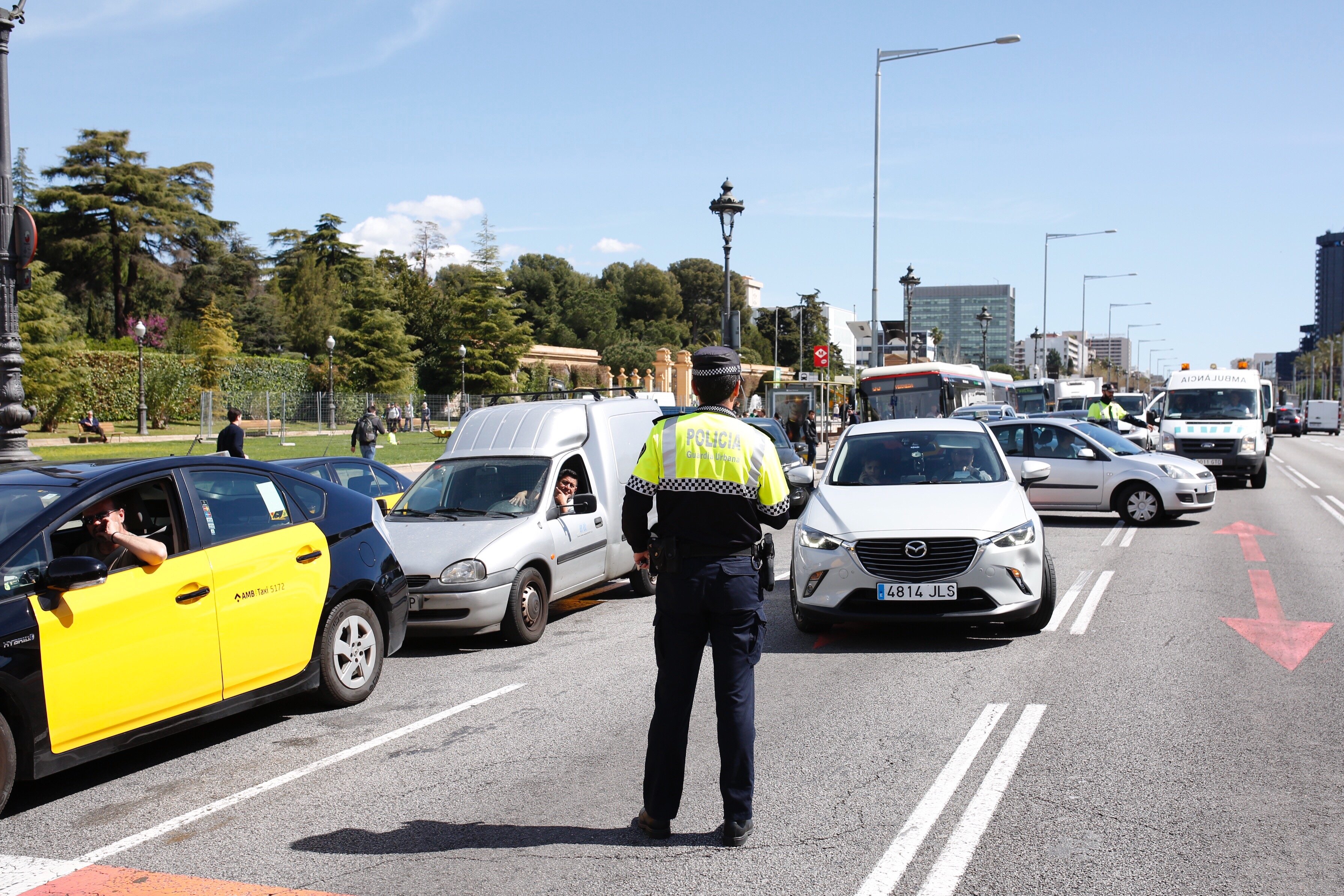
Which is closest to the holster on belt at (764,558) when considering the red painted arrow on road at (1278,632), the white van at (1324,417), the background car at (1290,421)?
the red painted arrow on road at (1278,632)

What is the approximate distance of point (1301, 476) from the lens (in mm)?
26125

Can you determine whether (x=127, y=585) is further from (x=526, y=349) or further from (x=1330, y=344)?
(x=1330, y=344)

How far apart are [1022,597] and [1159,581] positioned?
3.74 m

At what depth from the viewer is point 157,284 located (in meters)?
64.8

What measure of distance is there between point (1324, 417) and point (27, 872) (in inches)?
2936

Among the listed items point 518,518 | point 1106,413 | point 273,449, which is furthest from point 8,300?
point 273,449

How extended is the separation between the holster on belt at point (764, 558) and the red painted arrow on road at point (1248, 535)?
9.65m

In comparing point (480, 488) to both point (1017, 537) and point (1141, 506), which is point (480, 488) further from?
point (1141, 506)

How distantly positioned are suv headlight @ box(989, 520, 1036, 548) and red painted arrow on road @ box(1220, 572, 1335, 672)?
5.57ft

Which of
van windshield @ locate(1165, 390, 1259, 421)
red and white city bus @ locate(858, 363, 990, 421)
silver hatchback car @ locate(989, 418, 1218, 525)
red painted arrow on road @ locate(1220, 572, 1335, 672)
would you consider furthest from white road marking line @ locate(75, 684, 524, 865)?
red and white city bus @ locate(858, 363, 990, 421)

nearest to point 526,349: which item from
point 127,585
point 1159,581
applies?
point 1159,581

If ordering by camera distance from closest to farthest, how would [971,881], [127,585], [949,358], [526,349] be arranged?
[971,881] → [127,585] → [526,349] → [949,358]

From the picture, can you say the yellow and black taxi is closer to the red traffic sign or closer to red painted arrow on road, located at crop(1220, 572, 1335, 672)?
red painted arrow on road, located at crop(1220, 572, 1335, 672)

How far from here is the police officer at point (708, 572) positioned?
4180mm
